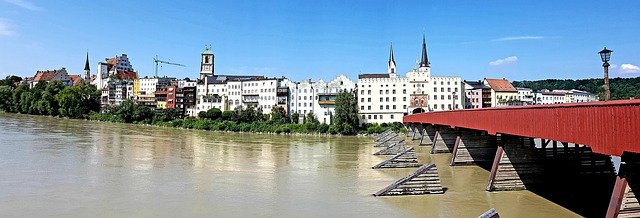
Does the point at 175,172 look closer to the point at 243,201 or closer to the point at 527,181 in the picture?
the point at 243,201

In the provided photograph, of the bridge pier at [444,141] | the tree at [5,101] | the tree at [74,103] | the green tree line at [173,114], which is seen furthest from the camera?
the tree at [5,101]

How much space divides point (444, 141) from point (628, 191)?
26.5m

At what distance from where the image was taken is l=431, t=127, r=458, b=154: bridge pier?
3700cm

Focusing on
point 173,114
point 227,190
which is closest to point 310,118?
point 173,114

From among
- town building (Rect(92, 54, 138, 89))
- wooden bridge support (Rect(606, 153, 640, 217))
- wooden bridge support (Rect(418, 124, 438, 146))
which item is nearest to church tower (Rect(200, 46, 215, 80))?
town building (Rect(92, 54, 138, 89))

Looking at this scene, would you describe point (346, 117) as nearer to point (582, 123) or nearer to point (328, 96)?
point (328, 96)

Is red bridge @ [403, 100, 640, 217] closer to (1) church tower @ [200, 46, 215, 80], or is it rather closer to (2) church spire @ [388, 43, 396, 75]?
(2) church spire @ [388, 43, 396, 75]

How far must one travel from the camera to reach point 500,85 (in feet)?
334

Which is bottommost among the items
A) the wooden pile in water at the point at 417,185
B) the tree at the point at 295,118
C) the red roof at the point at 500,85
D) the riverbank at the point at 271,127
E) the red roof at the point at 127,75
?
the wooden pile in water at the point at 417,185

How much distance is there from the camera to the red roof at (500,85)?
100387 mm

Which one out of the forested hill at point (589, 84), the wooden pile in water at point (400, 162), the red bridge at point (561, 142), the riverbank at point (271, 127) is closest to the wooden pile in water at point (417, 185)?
the red bridge at point (561, 142)

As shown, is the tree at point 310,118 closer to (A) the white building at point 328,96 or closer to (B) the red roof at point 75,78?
(A) the white building at point 328,96

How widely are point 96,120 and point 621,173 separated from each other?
101 metres

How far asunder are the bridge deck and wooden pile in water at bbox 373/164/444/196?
3224 millimetres
